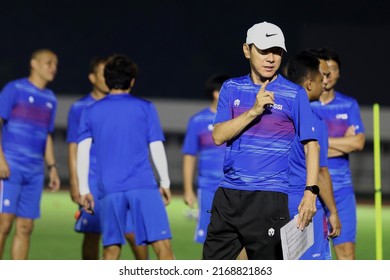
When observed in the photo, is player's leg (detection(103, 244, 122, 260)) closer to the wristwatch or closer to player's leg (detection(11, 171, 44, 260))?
player's leg (detection(11, 171, 44, 260))

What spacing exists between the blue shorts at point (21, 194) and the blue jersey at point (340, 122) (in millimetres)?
3256

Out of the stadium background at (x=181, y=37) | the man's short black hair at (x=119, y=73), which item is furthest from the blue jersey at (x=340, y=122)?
the stadium background at (x=181, y=37)

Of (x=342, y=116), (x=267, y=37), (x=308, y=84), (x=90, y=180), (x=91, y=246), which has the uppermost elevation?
(x=267, y=37)

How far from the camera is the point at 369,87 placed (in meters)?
30.9

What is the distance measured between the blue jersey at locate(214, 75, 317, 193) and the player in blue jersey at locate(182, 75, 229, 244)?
4.49 m

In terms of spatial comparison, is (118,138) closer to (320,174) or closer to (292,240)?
(320,174)

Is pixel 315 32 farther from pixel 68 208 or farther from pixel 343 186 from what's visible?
pixel 343 186

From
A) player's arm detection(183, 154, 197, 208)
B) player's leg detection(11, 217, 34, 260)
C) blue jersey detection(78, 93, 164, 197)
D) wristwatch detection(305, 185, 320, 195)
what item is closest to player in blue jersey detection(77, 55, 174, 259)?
blue jersey detection(78, 93, 164, 197)

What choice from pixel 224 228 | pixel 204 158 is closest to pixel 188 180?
pixel 204 158

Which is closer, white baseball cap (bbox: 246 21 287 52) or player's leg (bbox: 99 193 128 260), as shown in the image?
white baseball cap (bbox: 246 21 287 52)

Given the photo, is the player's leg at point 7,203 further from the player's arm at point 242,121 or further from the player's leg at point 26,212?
the player's arm at point 242,121

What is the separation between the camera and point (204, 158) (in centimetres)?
1234

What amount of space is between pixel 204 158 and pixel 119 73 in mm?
2475

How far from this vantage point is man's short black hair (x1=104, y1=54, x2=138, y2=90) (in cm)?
1009
